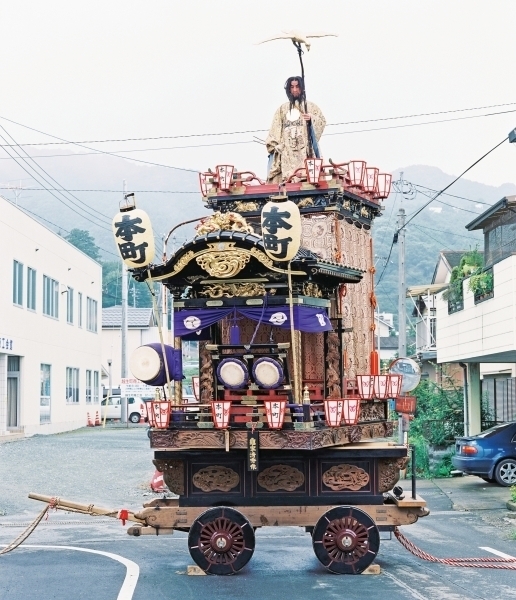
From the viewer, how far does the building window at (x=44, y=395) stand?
143 ft

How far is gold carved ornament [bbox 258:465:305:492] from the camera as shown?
1257 cm

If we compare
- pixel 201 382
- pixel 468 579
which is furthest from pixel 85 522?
pixel 468 579

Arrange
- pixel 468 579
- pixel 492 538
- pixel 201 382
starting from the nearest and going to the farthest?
pixel 468 579, pixel 201 382, pixel 492 538

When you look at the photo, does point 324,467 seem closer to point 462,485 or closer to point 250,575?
point 250,575

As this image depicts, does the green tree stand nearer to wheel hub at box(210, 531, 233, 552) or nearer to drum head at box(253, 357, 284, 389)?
drum head at box(253, 357, 284, 389)

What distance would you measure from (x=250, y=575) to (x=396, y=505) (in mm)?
1964

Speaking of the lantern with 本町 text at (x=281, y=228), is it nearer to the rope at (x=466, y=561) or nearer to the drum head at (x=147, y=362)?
the drum head at (x=147, y=362)

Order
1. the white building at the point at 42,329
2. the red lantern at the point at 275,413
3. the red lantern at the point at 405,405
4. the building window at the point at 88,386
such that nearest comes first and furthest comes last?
the red lantern at the point at 275,413, the red lantern at the point at 405,405, the white building at the point at 42,329, the building window at the point at 88,386

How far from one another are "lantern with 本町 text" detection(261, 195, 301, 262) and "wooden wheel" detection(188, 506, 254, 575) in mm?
3168

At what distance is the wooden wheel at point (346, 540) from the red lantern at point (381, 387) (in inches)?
92.7

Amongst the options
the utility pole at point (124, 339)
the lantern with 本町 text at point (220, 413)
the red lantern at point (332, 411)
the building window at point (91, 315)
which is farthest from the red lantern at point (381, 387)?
the building window at point (91, 315)

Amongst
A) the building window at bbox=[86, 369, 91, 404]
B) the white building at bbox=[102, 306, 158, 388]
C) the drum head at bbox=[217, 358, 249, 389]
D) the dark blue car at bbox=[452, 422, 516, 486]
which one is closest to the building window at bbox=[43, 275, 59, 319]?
the building window at bbox=[86, 369, 91, 404]

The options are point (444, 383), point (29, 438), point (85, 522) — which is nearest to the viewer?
point (85, 522)

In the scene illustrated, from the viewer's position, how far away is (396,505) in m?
12.5
